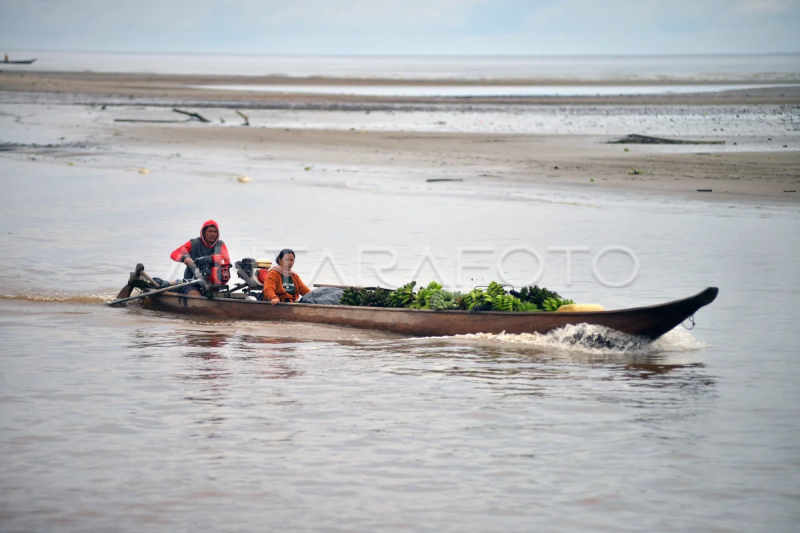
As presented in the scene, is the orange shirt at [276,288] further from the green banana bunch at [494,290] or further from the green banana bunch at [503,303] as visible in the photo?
the green banana bunch at [503,303]

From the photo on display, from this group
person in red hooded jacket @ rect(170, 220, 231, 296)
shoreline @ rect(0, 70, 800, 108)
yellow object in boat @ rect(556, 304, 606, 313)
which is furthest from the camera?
shoreline @ rect(0, 70, 800, 108)

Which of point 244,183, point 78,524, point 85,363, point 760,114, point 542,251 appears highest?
point 760,114

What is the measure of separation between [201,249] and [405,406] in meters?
5.71

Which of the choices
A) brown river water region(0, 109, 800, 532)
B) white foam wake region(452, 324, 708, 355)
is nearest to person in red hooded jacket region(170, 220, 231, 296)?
brown river water region(0, 109, 800, 532)

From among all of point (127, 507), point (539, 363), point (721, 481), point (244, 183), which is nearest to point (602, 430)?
point (721, 481)

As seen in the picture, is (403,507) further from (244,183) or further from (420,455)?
(244,183)

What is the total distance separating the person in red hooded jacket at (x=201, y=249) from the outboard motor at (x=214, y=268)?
9 centimetres

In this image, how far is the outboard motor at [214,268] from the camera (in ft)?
46.8

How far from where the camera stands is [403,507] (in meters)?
7.50

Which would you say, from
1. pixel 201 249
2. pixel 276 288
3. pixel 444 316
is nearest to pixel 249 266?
pixel 201 249

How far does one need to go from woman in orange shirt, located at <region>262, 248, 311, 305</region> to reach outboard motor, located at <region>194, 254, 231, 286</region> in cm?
80

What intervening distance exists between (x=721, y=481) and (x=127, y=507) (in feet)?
16.0

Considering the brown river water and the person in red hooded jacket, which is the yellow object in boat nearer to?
the brown river water

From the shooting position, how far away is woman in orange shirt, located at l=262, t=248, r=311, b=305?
13.5 meters
